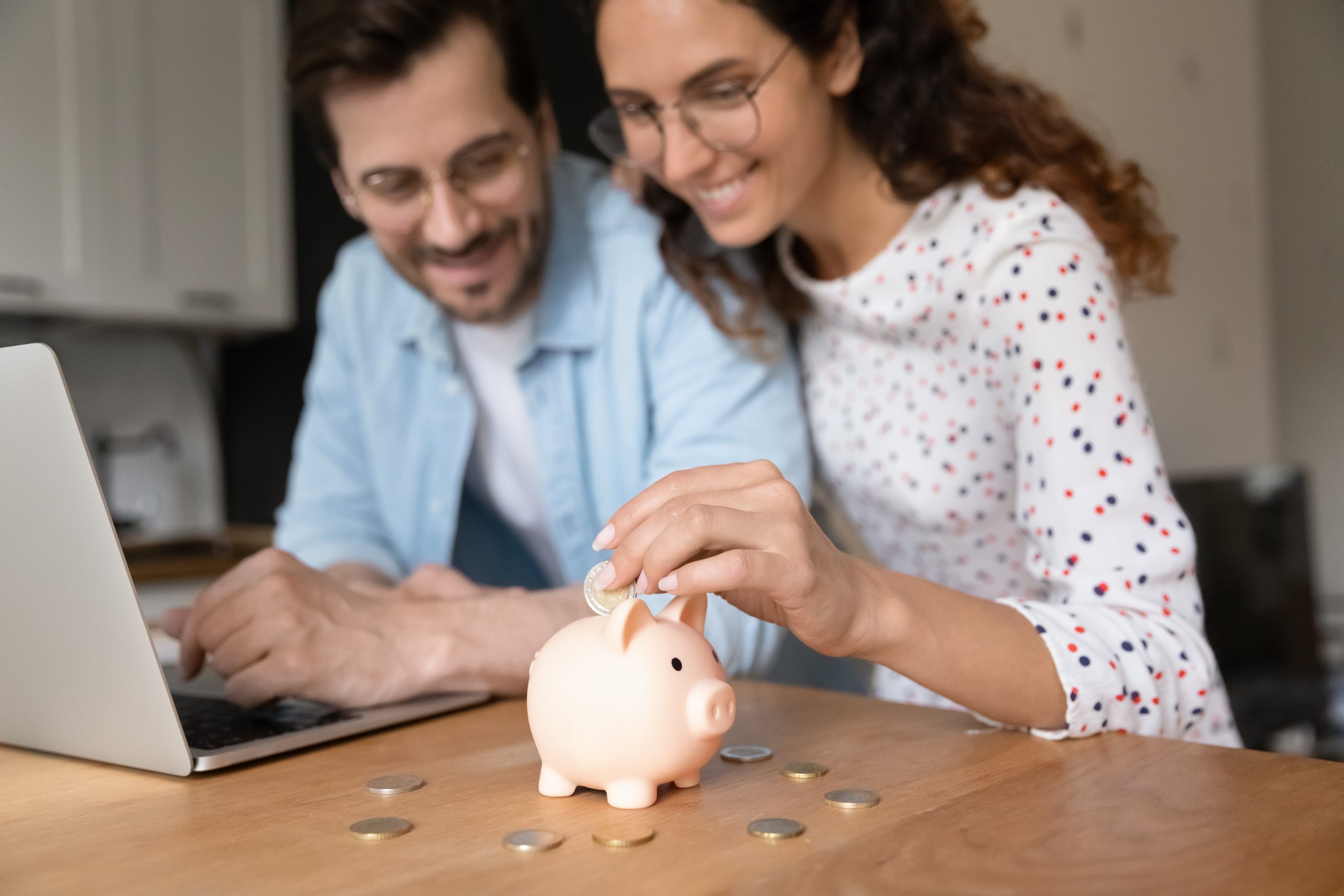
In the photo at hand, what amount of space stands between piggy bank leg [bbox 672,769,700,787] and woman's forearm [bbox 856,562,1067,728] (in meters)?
0.15

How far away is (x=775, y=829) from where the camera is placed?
1.93ft

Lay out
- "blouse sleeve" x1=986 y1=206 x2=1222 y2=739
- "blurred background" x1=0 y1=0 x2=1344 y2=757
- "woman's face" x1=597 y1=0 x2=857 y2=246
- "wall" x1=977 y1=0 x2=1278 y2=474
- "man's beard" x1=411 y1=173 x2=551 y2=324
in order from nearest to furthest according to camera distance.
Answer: "blouse sleeve" x1=986 y1=206 x2=1222 y2=739 → "woman's face" x1=597 y1=0 x2=857 y2=246 → "man's beard" x1=411 y1=173 x2=551 y2=324 → "blurred background" x1=0 y1=0 x2=1344 y2=757 → "wall" x1=977 y1=0 x2=1278 y2=474

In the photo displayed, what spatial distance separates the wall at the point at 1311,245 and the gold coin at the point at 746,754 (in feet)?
13.7

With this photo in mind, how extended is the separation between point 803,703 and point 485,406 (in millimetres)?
787

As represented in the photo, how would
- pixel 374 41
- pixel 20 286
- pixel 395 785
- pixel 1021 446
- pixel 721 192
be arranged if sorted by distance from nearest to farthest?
pixel 395 785
pixel 1021 446
pixel 721 192
pixel 374 41
pixel 20 286

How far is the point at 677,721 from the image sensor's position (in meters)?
0.64

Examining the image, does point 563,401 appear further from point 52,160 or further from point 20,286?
point 52,160

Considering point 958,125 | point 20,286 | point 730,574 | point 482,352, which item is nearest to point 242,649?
point 730,574

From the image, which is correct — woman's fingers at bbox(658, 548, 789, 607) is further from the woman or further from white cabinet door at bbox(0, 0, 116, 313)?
white cabinet door at bbox(0, 0, 116, 313)

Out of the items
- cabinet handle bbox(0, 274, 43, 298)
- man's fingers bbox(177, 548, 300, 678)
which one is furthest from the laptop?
cabinet handle bbox(0, 274, 43, 298)

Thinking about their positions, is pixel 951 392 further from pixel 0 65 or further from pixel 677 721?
Answer: pixel 0 65

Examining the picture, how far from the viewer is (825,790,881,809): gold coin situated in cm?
63

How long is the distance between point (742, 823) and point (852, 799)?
0.07 meters

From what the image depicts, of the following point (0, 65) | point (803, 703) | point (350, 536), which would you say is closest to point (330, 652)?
point (803, 703)
